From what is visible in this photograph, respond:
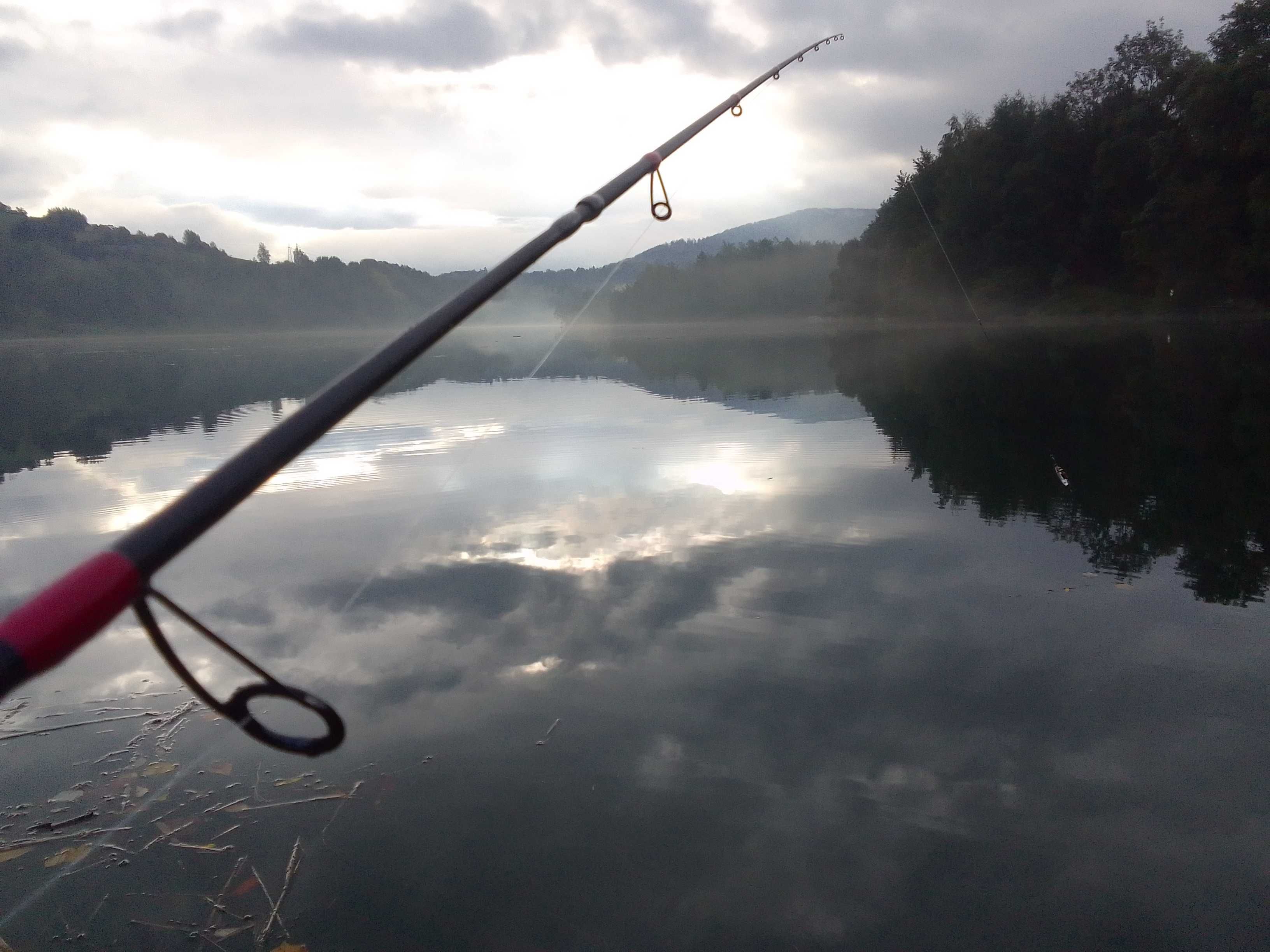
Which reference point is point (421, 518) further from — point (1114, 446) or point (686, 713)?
point (1114, 446)

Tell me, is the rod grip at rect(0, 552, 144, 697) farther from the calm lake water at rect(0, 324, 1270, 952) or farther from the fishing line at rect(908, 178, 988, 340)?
the fishing line at rect(908, 178, 988, 340)

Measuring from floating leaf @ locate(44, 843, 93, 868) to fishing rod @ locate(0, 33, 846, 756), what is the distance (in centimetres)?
356

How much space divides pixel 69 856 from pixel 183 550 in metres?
4.02

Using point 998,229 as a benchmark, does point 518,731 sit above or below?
below

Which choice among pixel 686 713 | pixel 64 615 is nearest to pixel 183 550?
pixel 64 615

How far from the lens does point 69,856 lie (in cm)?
450

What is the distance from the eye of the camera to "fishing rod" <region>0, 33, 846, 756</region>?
1275 millimetres

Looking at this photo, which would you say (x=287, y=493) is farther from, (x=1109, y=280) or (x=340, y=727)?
(x=1109, y=280)

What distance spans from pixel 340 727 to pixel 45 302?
180m

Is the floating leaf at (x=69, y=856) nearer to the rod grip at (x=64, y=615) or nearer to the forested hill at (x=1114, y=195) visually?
the rod grip at (x=64, y=615)

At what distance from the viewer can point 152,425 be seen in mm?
20844

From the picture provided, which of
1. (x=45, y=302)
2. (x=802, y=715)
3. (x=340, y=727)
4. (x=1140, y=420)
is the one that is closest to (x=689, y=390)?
(x=1140, y=420)

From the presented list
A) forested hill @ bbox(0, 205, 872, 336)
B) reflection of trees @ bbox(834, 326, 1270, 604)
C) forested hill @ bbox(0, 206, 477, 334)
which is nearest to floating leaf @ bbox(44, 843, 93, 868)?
reflection of trees @ bbox(834, 326, 1270, 604)

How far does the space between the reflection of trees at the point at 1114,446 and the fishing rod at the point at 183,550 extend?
7416 millimetres
